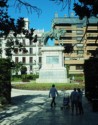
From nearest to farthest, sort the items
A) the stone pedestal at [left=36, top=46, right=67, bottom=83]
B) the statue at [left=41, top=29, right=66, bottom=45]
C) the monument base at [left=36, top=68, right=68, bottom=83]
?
the monument base at [left=36, top=68, right=68, bottom=83], the stone pedestal at [left=36, top=46, right=67, bottom=83], the statue at [left=41, top=29, right=66, bottom=45]

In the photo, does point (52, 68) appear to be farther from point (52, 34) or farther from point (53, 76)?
point (52, 34)

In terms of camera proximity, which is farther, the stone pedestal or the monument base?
the stone pedestal

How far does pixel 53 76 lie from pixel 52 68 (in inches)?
46.0

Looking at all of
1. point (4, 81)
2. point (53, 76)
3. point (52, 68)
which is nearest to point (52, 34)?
point (52, 68)

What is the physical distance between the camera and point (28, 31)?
14797 mm

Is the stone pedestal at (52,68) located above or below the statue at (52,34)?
below

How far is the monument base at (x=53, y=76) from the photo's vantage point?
199ft

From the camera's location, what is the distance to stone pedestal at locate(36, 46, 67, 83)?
60.8m

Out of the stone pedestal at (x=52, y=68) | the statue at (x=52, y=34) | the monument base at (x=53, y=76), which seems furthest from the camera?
the statue at (x=52, y=34)

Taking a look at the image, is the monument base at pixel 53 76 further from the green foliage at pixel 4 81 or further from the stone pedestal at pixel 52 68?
the green foliage at pixel 4 81

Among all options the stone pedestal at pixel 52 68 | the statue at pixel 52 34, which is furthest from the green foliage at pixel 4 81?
the statue at pixel 52 34

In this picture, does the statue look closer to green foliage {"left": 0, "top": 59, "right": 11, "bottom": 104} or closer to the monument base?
the monument base

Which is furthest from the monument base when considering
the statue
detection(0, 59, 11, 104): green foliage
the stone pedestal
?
detection(0, 59, 11, 104): green foliage

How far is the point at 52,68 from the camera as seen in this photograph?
61.2 meters
